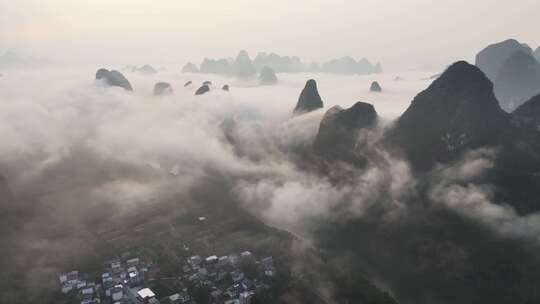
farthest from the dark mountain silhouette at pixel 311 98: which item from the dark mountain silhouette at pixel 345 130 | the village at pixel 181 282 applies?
the village at pixel 181 282

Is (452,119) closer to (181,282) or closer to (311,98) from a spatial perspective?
(311,98)

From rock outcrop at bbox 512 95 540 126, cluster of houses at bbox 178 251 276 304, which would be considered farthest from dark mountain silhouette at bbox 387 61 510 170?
cluster of houses at bbox 178 251 276 304

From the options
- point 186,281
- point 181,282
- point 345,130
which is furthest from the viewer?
point 345,130

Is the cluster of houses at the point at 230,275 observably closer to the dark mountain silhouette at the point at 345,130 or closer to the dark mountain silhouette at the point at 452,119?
the dark mountain silhouette at the point at 345,130

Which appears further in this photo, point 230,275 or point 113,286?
point 230,275

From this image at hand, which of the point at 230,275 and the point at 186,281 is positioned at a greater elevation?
the point at 230,275

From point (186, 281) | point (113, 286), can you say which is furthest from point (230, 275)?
point (113, 286)

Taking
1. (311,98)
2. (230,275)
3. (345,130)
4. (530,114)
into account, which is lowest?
(230,275)

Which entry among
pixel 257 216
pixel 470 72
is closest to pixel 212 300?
pixel 257 216
